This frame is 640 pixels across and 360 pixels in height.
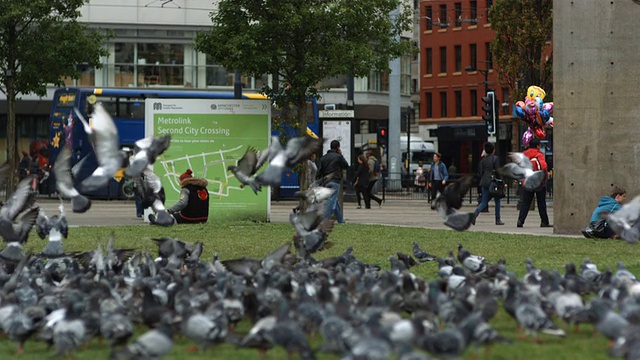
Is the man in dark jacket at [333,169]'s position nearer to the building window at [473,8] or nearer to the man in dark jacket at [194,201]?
the man in dark jacket at [194,201]

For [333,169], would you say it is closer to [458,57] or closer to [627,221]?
[627,221]

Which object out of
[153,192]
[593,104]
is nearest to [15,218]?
[153,192]

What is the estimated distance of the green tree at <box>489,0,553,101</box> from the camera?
52094mm

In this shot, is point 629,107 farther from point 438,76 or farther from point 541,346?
point 438,76

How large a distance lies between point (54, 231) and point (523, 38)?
37849 mm

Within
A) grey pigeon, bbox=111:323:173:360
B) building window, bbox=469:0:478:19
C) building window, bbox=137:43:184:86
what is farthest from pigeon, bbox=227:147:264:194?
building window, bbox=469:0:478:19

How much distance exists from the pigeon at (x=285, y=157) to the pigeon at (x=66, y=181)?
1918mm

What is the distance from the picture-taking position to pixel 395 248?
19672 mm

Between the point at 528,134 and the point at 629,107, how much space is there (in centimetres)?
1078

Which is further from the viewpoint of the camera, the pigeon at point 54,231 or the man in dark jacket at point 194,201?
the man in dark jacket at point 194,201

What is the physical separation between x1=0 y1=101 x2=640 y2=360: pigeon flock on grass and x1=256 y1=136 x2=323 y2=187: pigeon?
0.8 inches

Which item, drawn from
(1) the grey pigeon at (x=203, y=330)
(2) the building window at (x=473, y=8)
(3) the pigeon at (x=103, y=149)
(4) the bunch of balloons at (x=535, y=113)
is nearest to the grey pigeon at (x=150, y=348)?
(1) the grey pigeon at (x=203, y=330)

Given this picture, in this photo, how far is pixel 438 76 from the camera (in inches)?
3583

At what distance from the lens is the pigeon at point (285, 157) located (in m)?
13.3
